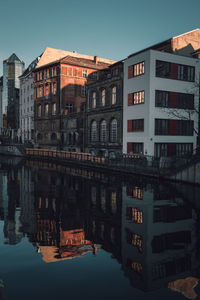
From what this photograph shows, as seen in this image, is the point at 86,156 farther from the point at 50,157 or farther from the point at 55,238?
the point at 55,238

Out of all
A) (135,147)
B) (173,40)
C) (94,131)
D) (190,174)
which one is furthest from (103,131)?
(190,174)

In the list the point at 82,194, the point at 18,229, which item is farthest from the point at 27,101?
the point at 18,229

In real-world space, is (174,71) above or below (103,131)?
above

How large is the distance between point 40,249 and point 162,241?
5199 millimetres

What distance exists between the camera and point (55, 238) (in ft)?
38.1

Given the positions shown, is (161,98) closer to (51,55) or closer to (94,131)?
(94,131)

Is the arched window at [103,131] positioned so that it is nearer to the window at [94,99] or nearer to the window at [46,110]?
the window at [94,99]

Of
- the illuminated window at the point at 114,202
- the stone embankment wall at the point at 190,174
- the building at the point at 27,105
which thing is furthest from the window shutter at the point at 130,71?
the building at the point at 27,105

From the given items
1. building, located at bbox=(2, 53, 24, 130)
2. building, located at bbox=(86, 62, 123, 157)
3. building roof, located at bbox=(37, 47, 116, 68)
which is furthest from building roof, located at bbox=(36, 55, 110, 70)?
building, located at bbox=(2, 53, 24, 130)

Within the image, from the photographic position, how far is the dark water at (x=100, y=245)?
7703mm

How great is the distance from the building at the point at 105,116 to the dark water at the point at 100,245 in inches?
805

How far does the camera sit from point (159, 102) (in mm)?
34156

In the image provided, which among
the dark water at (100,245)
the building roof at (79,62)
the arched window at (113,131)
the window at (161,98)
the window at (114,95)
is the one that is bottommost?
the dark water at (100,245)

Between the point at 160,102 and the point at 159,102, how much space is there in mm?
161
